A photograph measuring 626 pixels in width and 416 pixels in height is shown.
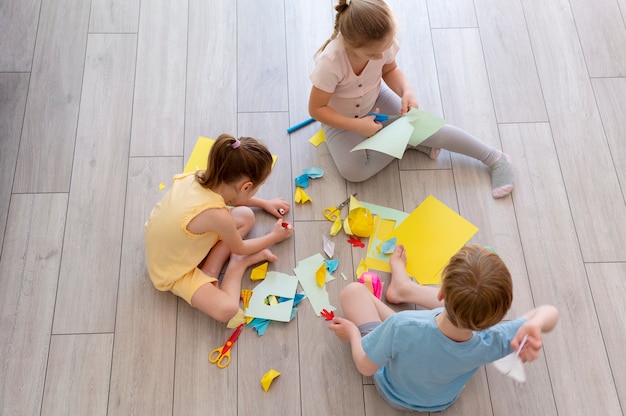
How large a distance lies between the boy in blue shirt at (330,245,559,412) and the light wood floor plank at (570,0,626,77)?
42.1 inches

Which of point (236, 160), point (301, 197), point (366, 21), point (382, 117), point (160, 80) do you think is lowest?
point (301, 197)

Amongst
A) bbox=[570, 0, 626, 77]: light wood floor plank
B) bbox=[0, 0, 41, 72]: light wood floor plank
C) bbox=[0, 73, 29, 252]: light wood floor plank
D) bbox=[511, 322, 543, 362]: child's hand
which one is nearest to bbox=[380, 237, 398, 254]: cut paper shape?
bbox=[511, 322, 543, 362]: child's hand

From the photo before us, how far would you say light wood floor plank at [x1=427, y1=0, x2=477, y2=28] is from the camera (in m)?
2.19

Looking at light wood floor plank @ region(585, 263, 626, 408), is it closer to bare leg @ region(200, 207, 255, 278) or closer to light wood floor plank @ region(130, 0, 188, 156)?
bare leg @ region(200, 207, 255, 278)

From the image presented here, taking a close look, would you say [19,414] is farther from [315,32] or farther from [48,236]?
[315,32]

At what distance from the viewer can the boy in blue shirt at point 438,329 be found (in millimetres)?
1117

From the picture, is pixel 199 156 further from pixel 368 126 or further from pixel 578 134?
pixel 578 134

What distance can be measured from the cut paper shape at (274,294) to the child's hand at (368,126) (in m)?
0.48


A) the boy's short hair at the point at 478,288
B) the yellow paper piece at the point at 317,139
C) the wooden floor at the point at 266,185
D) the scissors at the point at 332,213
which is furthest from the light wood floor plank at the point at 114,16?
the boy's short hair at the point at 478,288

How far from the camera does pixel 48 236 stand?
173cm

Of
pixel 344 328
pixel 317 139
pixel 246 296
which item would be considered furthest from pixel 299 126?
pixel 344 328

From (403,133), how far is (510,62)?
27.3 inches

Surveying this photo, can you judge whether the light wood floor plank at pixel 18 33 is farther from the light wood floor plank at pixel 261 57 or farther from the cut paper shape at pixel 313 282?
the cut paper shape at pixel 313 282

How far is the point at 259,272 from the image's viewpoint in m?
1.71
